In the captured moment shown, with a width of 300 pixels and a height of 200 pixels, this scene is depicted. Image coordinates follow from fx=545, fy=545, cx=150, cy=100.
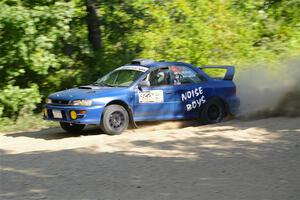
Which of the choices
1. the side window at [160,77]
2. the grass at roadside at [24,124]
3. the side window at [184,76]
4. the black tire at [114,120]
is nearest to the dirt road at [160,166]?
the black tire at [114,120]

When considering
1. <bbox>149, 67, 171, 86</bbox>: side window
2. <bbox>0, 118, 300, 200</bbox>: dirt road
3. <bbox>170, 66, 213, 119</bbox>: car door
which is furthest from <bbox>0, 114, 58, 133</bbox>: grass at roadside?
<bbox>170, 66, 213, 119</bbox>: car door

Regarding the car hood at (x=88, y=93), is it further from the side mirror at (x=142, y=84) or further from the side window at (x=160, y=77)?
the side window at (x=160, y=77)

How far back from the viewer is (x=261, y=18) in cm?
2045

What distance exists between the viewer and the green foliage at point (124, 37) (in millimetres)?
13688

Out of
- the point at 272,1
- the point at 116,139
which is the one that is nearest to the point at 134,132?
the point at 116,139

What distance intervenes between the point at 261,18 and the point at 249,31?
169cm

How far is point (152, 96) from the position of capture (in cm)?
1177

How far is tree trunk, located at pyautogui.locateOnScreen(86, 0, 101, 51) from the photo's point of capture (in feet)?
52.9

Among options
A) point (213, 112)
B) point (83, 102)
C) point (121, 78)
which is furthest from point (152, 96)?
point (213, 112)

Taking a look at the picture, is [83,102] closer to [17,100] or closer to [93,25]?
[17,100]

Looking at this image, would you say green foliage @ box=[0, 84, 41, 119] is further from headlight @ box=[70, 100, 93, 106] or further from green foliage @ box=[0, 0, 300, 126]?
headlight @ box=[70, 100, 93, 106]

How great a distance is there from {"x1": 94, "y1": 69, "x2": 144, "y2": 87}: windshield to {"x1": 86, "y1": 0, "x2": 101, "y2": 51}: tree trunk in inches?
160

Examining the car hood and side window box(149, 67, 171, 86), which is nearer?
the car hood

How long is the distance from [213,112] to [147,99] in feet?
6.44
